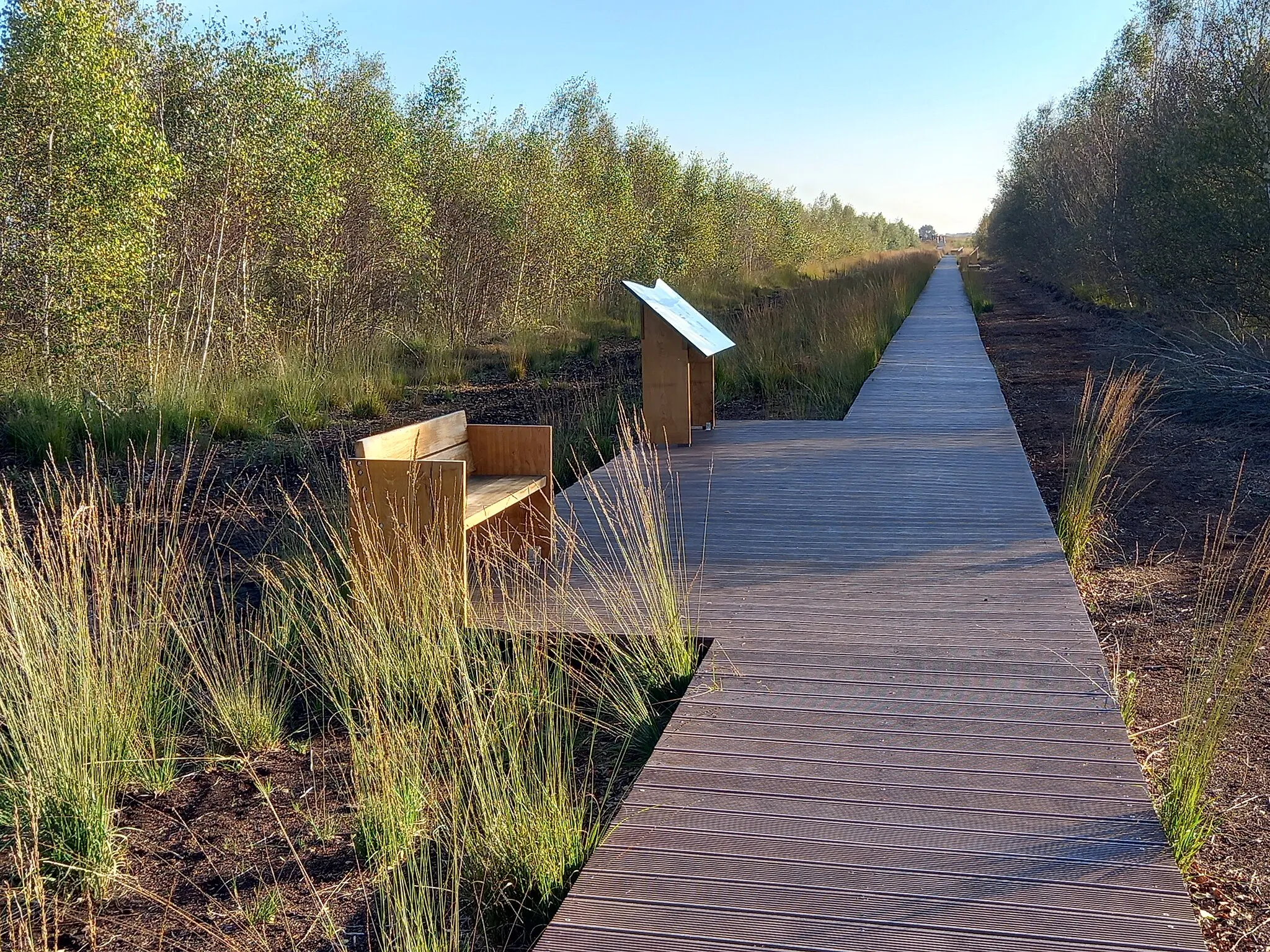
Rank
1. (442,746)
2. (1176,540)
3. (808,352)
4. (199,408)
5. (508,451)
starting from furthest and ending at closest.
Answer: (808,352)
(199,408)
(1176,540)
(508,451)
(442,746)

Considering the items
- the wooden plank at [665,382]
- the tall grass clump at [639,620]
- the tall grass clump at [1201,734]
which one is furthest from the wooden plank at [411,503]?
the wooden plank at [665,382]

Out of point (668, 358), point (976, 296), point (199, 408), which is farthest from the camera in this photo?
point (976, 296)

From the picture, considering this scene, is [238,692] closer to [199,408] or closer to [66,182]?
[199,408]

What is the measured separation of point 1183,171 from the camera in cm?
1179

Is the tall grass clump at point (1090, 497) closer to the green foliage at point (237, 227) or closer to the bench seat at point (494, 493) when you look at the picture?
the bench seat at point (494, 493)

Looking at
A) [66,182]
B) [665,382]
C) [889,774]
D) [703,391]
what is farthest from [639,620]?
[66,182]

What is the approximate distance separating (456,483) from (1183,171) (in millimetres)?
11187

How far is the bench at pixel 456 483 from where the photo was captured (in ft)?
11.6

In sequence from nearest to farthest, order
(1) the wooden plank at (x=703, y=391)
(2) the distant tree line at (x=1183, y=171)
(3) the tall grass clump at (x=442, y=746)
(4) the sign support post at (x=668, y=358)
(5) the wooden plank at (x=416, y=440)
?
(3) the tall grass clump at (x=442, y=746)
(5) the wooden plank at (x=416, y=440)
(4) the sign support post at (x=668, y=358)
(1) the wooden plank at (x=703, y=391)
(2) the distant tree line at (x=1183, y=171)

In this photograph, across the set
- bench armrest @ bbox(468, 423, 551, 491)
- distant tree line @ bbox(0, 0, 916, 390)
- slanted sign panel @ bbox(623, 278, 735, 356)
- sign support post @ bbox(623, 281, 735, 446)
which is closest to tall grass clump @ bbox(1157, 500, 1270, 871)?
bench armrest @ bbox(468, 423, 551, 491)

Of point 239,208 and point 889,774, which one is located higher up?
point 239,208

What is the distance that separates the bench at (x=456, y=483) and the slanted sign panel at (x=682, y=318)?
2102mm

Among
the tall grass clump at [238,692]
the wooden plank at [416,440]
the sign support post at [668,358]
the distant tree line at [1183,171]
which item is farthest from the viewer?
the distant tree line at [1183,171]

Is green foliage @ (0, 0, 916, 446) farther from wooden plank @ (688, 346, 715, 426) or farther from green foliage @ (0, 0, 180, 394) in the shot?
wooden plank @ (688, 346, 715, 426)
